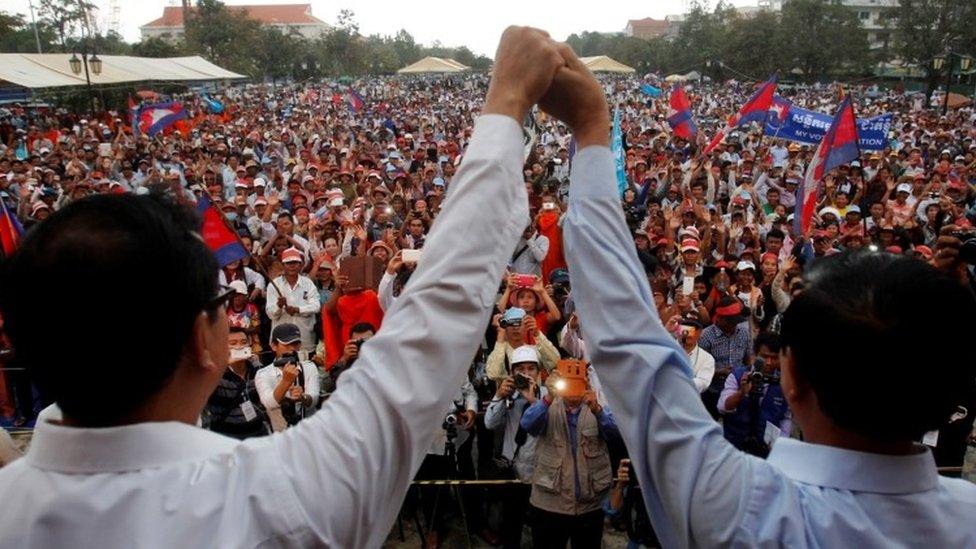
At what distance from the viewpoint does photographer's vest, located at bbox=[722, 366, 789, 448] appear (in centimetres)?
421

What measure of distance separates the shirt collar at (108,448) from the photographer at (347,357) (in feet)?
12.4

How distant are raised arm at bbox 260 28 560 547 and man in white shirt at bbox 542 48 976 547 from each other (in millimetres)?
146

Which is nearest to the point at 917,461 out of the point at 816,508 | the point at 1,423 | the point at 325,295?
the point at 816,508

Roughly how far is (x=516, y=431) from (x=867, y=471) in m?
3.45

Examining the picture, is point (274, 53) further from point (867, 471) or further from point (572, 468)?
point (867, 471)

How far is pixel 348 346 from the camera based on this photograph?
4.68 metres

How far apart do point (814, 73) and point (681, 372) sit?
50.2 metres

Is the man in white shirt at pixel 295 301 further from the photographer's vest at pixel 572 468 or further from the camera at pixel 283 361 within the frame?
the photographer's vest at pixel 572 468

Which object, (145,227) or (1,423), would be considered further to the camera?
(1,423)

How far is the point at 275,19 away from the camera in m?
112

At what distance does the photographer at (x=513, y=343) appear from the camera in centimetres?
496

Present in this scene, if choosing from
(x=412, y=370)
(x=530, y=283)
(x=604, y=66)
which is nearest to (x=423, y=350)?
(x=412, y=370)

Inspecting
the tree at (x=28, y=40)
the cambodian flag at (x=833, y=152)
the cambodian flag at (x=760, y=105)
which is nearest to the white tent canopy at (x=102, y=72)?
the cambodian flag at (x=760, y=105)

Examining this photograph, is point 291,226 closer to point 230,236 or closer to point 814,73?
point 230,236
